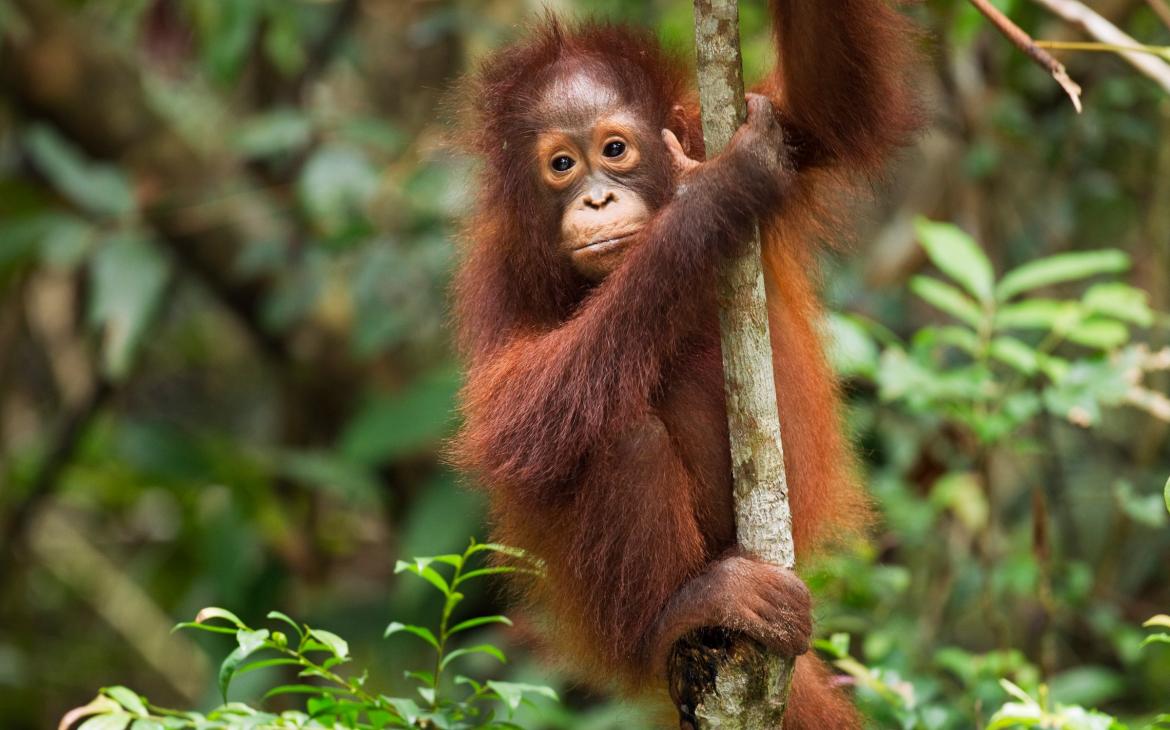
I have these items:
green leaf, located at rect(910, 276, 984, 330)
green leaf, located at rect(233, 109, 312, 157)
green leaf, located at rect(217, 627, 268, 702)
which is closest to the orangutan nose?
green leaf, located at rect(910, 276, 984, 330)

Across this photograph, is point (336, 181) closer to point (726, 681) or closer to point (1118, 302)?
point (1118, 302)

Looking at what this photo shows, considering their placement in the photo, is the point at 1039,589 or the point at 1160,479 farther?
the point at 1160,479

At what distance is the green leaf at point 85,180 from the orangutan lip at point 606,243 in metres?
3.06

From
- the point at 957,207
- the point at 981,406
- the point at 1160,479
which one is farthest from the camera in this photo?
the point at 957,207

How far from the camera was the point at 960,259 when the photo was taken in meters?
4.02

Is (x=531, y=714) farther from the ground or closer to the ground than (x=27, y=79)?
closer to the ground

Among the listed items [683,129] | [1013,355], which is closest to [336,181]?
[683,129]

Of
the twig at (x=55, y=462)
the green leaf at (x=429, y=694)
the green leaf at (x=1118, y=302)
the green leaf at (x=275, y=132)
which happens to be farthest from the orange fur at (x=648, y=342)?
the twig at (x=55, y=462)

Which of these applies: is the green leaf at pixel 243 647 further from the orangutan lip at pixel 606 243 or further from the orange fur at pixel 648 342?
the orangutan lip at pixel 606 243

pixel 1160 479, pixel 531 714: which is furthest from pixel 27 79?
pixel 1160 479

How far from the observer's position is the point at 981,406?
416 centimetres

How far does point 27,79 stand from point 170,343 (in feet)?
7.83

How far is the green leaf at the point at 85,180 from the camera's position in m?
5.48

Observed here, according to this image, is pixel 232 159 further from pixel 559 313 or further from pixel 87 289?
pixel 559 313
